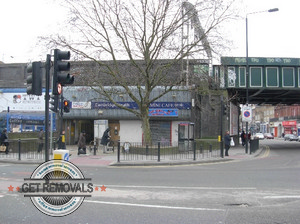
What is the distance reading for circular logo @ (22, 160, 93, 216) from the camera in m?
5.73

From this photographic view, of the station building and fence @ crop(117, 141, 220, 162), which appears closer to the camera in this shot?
fence @ crop(117, 141, 220, 162)

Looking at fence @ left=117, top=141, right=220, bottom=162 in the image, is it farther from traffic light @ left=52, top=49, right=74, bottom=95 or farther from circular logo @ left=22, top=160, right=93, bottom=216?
circular logo @ left=22, top=160, right=93, bottom=216

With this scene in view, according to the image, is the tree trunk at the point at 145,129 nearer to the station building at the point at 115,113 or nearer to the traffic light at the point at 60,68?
the station building at the point at 115,113

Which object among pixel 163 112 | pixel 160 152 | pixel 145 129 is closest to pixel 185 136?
pixel 160 152

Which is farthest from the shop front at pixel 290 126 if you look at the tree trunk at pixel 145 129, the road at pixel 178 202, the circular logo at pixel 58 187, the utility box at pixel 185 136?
the circular logo at pixel 58 187

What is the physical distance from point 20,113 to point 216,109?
19.6 m

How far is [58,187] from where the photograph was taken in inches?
245

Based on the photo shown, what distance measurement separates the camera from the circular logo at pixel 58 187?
5.73m

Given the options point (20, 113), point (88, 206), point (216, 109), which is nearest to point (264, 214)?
point (88, 206)

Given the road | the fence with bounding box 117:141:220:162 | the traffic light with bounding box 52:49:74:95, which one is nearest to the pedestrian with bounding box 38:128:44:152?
the fence with bounding box 117:141:220:162

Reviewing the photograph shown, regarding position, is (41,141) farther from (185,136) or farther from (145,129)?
(185,136)

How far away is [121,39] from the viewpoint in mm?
20766

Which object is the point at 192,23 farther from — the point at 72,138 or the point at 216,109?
the point at 72,138

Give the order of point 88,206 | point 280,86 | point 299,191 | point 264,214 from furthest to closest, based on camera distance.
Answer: point 280,86, point 299,191, point 88,206, point 264,214
